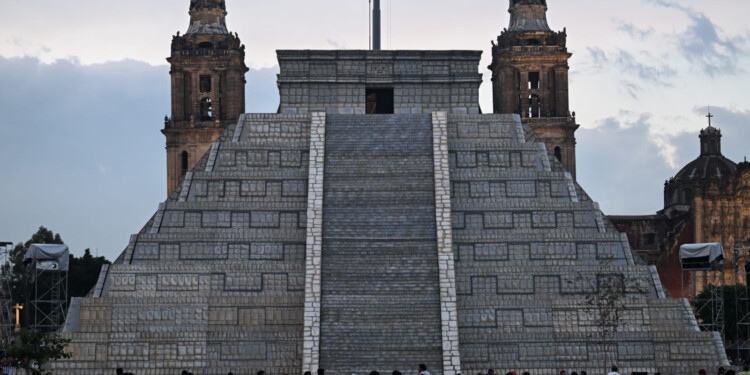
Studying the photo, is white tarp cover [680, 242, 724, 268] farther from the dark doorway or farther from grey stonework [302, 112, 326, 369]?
grey stonework [302, 112, 326, 369]

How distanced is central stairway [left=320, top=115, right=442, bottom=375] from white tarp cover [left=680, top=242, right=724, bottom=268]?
8743 mm

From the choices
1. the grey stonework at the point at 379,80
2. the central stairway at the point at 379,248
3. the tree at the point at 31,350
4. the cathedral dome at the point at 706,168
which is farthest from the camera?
the cathedral dome at the point at 706,168

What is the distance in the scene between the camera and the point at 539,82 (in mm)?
83562

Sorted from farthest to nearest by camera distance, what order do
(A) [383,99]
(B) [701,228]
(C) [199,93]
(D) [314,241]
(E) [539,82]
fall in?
(C) [199,93] < (E) [539,82] < (B) [701,228] < (A) [383,99] < (D) [314,241]

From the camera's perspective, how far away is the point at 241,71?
3351 inches

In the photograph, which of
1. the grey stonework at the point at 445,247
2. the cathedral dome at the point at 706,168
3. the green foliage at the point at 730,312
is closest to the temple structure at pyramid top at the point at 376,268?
the grey stonework at the point at 445,247

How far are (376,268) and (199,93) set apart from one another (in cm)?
4348

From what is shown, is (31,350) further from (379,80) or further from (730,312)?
(730,312)

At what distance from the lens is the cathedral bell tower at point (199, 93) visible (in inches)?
3290

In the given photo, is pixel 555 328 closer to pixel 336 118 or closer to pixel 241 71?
pixel 336 118

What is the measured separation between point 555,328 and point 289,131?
10837 mm

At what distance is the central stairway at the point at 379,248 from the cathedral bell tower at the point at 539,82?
34.5 metres

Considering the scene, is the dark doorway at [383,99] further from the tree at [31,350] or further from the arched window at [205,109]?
the arched window at [205,109]

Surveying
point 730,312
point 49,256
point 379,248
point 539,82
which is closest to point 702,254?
point 379,248
